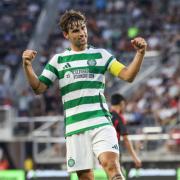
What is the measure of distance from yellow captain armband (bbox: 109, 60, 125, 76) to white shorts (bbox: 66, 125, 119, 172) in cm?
55

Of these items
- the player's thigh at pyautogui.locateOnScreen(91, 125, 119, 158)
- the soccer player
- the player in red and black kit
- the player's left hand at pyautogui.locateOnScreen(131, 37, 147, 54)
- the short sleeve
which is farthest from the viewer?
the player in red and black kit

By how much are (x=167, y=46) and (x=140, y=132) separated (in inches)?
210

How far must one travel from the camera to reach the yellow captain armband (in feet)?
30.3

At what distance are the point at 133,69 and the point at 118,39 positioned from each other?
792 inches

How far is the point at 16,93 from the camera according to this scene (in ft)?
91.2

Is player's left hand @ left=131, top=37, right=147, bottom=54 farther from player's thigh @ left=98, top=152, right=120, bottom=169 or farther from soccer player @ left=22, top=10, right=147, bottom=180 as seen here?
player's thigh @ left=98, top=152, right=120, bottom=169

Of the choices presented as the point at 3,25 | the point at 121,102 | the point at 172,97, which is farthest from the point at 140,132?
the point at 3,25

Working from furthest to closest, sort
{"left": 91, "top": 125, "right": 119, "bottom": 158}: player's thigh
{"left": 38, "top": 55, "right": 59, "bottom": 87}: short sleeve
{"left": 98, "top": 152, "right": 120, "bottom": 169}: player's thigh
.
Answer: {"left": 38, "top": 55, "right": 59, "bottom": 87}: short sleeve
{"left": 91, "top": 125, "right": 119, "bottom": 158}: player's thigh
{"left": 98, "top": 152, "right": 120, "bottom": 169}: player's thigh

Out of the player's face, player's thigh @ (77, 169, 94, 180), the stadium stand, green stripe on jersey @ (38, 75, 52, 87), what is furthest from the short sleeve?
the stadium stand

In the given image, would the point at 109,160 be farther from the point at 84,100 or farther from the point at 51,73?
the point at 51,73

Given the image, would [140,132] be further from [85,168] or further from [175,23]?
[85,168]

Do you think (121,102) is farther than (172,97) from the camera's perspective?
No

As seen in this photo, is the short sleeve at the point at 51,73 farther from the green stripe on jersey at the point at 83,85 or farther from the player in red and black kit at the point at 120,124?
the player in red and black kit at the point at 120,124

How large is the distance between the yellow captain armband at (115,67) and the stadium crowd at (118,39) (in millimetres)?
13691
